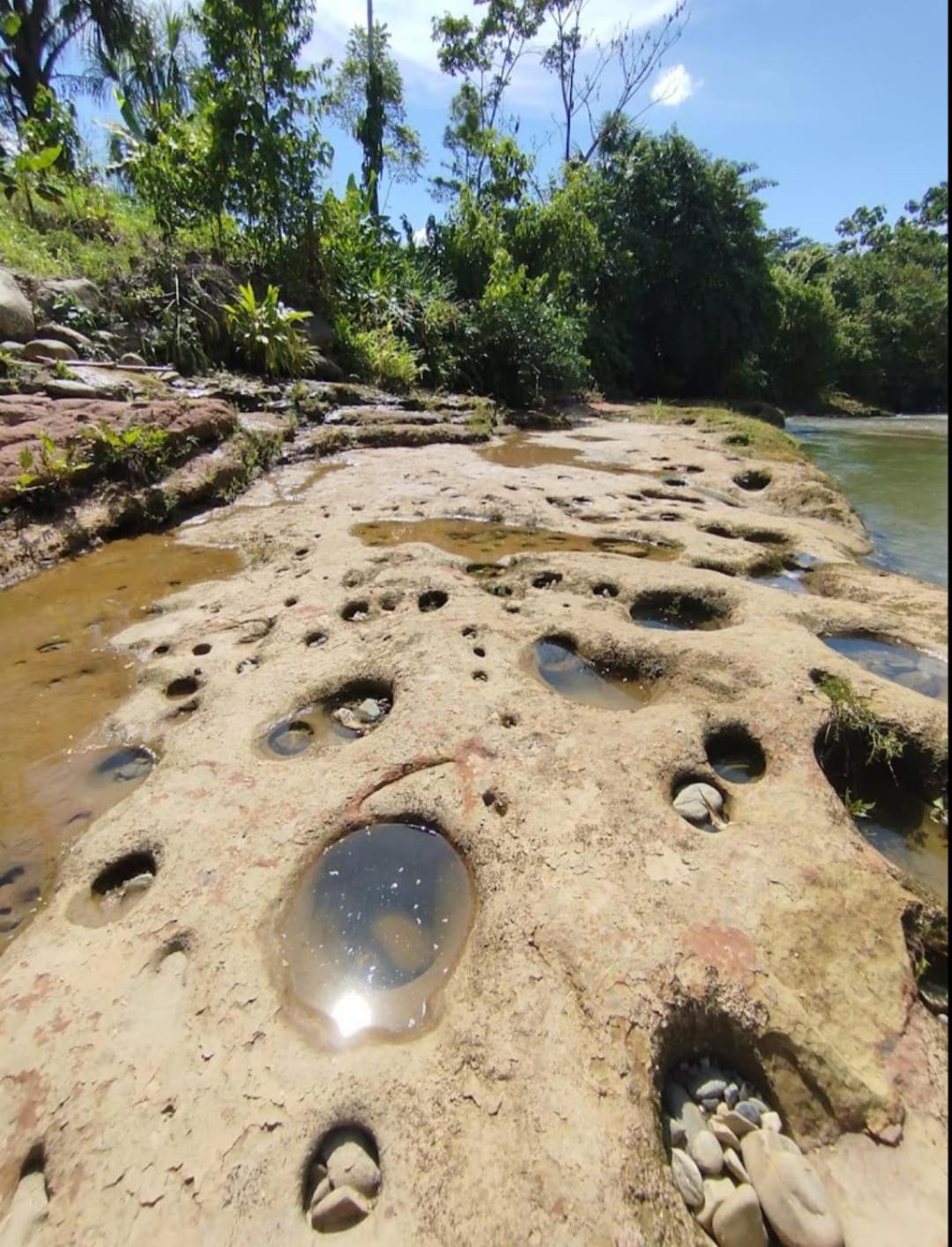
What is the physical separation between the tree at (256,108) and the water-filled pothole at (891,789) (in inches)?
490

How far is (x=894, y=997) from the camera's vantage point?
5.98ft

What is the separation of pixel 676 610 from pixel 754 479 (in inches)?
172

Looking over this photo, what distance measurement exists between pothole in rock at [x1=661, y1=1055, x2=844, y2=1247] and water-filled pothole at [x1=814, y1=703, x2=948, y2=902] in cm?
108

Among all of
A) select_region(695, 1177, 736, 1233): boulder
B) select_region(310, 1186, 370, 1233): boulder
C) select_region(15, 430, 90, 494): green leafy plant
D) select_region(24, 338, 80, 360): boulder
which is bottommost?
select_region(695, 1177, 736, 1233): boulder

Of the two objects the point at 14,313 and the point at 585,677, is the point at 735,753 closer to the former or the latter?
the point at 585,677

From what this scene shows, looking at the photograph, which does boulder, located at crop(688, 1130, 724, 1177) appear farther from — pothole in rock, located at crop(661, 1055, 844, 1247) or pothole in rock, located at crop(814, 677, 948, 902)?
pothole in rock, located at crop(814, 677, 948, 902)

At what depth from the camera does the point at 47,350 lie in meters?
7.83

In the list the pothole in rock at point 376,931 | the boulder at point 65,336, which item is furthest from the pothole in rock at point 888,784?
the boulder at point 65,336

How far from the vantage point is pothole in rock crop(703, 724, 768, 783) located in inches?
107

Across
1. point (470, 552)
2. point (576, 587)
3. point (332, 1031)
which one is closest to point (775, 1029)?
point (332, 1031)

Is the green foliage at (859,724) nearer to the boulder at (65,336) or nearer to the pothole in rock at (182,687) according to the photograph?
the pothole in rock at (182,687)

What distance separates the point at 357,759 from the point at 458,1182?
155cm

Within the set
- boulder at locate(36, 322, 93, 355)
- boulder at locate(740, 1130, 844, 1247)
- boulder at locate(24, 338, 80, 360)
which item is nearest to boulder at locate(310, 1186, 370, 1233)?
boulder at locate(740, 1130, 844, 1247)

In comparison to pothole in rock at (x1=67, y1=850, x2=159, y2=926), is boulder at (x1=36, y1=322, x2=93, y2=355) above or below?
above
